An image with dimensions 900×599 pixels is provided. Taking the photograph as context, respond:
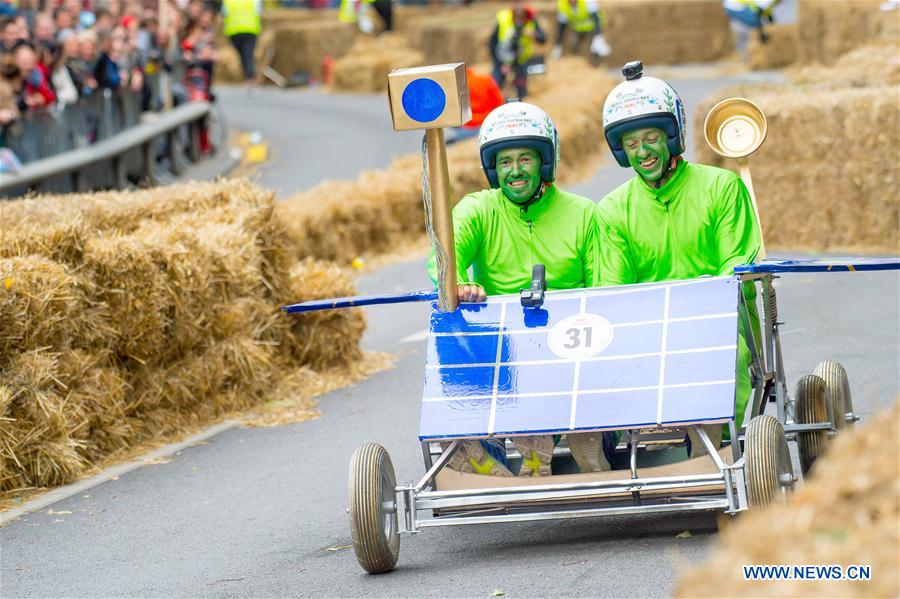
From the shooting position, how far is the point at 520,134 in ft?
21.9

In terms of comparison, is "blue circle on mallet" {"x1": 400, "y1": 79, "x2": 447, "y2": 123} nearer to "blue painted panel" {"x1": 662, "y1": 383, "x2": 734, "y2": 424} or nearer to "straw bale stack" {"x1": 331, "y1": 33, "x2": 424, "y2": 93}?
"blue painted panel" {"x1": 662, "y1": 383, "x2": 734, "y2": 424}

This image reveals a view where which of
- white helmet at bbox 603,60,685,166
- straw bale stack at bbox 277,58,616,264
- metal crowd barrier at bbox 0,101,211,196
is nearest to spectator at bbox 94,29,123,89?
metal crowd barrier at bbox 0,101,211,196

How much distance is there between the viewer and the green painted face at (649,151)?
265 inches

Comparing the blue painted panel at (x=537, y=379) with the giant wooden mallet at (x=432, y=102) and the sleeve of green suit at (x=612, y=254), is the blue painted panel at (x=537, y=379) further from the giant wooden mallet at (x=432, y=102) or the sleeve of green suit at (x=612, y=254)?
the giant wooden mallet at (x=432, y=102)

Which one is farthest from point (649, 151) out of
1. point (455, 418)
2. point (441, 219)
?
point (455, 418)

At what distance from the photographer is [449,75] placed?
6.16 meters

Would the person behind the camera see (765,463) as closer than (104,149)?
Yes

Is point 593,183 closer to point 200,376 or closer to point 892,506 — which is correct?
point 200,376

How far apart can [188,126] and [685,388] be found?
17345 millimetres

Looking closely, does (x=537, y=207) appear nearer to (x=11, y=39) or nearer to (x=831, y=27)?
(x=11, y=39)

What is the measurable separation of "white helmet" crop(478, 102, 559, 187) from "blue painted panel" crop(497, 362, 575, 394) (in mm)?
1053

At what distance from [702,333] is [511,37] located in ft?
63.3

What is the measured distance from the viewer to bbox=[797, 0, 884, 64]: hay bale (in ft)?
84.0

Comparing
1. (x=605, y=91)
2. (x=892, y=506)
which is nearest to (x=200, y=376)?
(x=892, y=506)
